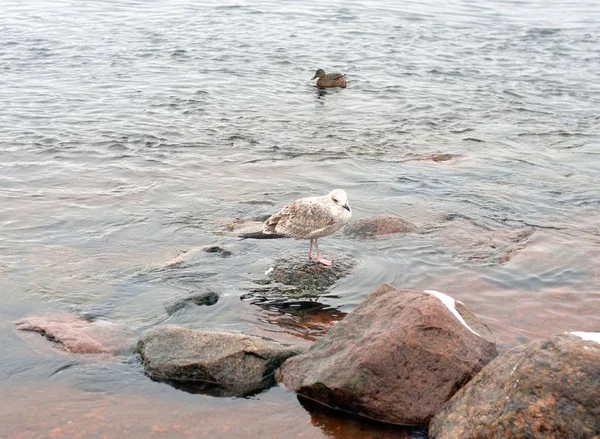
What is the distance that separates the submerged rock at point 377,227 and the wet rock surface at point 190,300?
2.48 m

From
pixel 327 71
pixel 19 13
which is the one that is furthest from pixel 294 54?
pixel 19 13

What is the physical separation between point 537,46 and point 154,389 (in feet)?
63.8

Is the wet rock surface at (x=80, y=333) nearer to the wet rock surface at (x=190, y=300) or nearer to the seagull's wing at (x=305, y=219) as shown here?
the wet rock surface at (x=190, y=300)

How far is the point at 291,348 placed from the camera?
6395 mm

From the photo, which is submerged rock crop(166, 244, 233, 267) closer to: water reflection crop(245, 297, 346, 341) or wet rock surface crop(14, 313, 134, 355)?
water reflection crop(245, 297, 346, 341)

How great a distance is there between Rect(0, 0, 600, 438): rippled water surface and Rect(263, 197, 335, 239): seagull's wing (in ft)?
1.88

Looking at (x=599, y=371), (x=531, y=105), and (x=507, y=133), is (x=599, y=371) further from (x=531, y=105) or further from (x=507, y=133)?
(x=531, y=105)

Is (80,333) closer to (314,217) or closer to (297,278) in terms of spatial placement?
(297,278)

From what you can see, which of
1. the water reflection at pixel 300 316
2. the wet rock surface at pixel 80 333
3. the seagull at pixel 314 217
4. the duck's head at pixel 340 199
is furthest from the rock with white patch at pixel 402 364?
the duck's head at pixel 340 199

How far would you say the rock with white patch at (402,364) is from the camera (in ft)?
18.4

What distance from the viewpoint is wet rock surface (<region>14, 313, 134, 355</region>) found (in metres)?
6.61

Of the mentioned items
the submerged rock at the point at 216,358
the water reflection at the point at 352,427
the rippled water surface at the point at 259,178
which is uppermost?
the submerged rock at the point at 216,358

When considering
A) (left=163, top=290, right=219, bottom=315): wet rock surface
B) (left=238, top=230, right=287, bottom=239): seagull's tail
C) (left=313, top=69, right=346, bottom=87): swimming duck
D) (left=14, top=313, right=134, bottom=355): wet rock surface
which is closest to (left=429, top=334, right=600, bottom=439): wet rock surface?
(left=14, top=313, right=134, bottom=355): wet rock surface

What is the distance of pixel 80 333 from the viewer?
6816 millimetres
